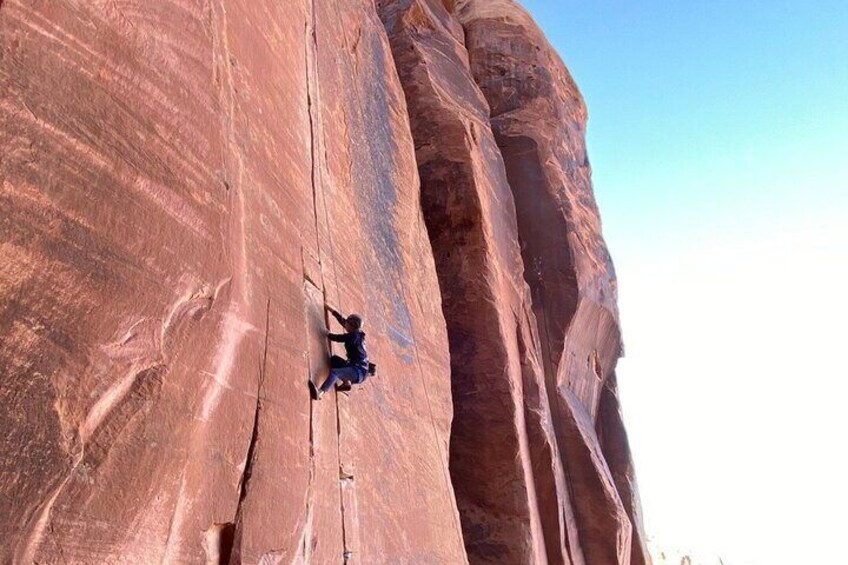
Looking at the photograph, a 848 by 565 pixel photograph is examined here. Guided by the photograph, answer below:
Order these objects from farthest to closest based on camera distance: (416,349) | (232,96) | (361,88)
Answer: (361,88) → (416,349) → (232,96)

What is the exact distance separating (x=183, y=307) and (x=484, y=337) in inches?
318

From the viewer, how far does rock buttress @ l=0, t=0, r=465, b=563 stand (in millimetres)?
3953

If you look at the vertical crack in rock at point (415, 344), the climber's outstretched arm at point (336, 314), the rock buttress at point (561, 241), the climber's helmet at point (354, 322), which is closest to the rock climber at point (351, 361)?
the climber's helmet at point (354, 322)

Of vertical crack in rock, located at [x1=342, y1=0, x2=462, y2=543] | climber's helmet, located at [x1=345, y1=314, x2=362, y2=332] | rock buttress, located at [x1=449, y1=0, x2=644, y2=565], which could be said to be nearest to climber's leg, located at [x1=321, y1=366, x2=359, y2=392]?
climber's helmet, located at [x1=345, y1=314, x2=362, y2=332]

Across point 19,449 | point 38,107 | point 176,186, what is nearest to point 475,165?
point 176,186

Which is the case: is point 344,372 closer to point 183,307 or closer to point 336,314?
point 336,314

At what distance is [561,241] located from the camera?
52.3 ft

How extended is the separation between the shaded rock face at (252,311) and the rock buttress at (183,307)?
0.02m

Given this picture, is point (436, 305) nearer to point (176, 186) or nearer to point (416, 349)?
point (416, 349)

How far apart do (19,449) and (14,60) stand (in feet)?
7.87

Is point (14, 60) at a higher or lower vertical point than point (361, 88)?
lower

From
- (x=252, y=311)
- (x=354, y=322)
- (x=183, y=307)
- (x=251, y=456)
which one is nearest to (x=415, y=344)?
(x=354, y=322)

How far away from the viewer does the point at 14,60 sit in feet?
13.6

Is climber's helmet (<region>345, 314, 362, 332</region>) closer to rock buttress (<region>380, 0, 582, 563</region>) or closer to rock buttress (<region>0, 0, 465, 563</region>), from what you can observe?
rock buttress (<region>0, 0, 465, 563</region>)
